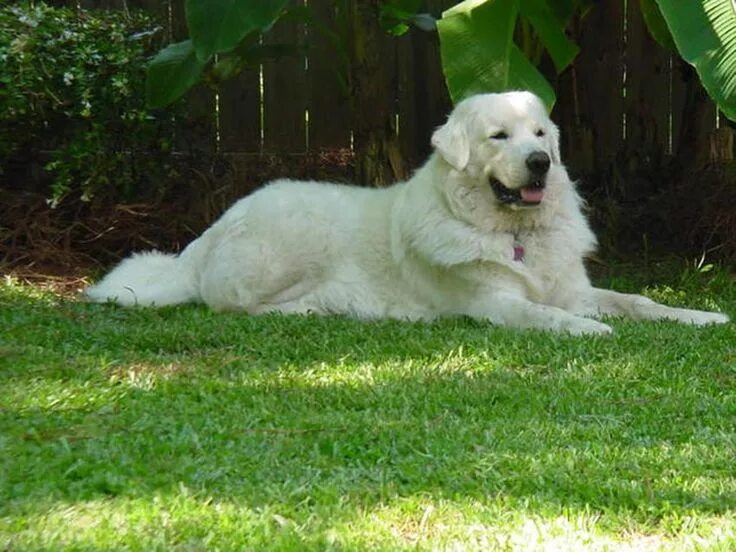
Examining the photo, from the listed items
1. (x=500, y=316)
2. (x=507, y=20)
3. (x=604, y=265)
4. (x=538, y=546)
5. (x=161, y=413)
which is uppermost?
(x=507, y=20)

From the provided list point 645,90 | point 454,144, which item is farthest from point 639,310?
point 645,90

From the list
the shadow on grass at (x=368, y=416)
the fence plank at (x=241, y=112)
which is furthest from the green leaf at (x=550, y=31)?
the fence plank at (x=241, y=112)

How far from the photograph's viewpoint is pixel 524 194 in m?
5.91

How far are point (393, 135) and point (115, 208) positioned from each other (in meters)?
1.92

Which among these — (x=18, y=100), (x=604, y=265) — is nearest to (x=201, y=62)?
(x=18, y=100)

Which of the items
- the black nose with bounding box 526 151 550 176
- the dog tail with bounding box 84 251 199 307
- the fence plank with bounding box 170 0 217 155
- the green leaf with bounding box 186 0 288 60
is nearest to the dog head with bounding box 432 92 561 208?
the black nose with bounding box 526 151 550 176

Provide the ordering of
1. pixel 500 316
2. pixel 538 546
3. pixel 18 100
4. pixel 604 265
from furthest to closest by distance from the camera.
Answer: pixel 604 265 < pixel 18 100 < pixel 500 316 < pixel 538 546

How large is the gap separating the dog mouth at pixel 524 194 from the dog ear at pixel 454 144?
20 cm

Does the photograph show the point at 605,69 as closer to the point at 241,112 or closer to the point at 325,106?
the point at 325,106

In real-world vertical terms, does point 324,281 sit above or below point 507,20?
below

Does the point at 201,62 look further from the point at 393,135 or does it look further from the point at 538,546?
the point at 538,546

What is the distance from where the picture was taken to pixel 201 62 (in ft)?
22.6

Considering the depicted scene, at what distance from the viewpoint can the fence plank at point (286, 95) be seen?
373 inches

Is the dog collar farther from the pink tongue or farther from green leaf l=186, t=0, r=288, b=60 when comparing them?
green leaf l=186, t=0, r=288, b=60
